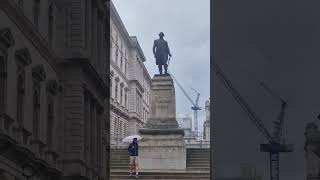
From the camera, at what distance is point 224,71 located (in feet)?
137

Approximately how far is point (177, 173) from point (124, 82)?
62488 mm

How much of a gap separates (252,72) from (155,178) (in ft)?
75.2

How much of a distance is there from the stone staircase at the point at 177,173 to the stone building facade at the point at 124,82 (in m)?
38.1

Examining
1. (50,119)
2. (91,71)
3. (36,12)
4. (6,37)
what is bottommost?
(50,119)

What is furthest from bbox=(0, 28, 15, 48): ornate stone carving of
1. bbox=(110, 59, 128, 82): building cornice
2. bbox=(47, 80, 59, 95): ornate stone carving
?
bbox=(110, 59, 128, 82): building cornice

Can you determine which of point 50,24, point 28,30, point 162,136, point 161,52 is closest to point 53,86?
point 50,24

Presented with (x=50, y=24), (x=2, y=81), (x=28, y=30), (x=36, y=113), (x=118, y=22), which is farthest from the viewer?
(x=118, y=22)

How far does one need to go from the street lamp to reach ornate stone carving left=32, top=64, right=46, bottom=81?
13.3ft

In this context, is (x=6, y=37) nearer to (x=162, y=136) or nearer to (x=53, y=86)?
(x=53, y=86)

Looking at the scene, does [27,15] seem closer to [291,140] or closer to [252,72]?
[252,72]

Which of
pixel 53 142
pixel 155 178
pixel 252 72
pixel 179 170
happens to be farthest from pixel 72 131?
pixel 179 170

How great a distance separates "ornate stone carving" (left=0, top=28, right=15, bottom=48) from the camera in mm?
32094

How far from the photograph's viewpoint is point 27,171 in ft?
114

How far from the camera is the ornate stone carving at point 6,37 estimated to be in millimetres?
32094
